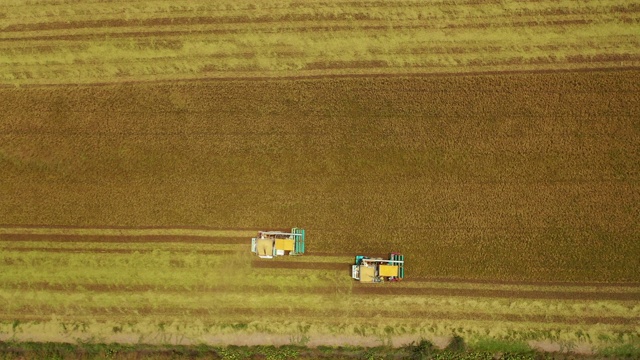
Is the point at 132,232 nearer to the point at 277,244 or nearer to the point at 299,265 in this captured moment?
the point at 277,244

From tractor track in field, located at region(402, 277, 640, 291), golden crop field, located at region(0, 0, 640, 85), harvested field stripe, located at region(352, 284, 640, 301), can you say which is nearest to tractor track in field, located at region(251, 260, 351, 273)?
harvested field stripe, located at region(352, 284, 640, 301)

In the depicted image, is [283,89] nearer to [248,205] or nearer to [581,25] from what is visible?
[248,205]

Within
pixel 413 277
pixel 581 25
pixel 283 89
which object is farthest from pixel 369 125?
pixel 581 25

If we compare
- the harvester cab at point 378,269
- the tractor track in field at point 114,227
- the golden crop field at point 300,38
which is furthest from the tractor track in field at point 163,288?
the golden crop field at point 300,38

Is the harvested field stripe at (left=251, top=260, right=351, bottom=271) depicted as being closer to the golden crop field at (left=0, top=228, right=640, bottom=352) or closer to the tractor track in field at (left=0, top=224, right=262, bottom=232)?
the golden crop field at (left=0, top=228, right=640, bottom=352)

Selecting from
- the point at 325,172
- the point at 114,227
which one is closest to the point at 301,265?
the point at 325,172

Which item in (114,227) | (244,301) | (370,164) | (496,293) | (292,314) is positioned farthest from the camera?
(114,227)
